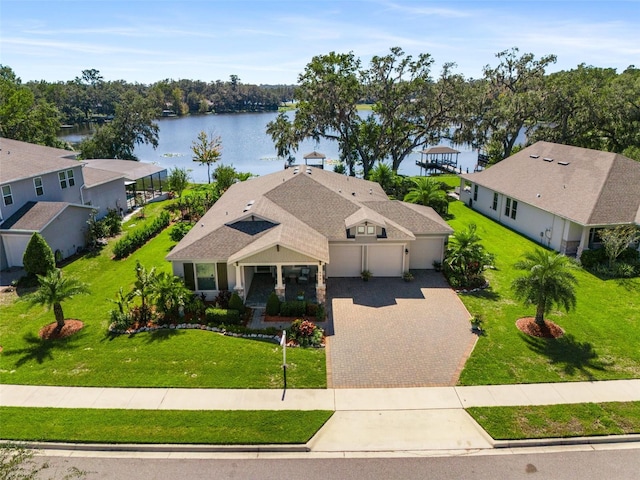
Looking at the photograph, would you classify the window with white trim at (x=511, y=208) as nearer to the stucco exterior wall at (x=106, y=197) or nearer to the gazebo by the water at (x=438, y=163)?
the gazebo by the water at (x=438, y=163)

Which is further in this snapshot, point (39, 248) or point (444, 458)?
point (39, 248)

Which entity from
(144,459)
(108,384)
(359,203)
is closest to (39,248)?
(108,384)

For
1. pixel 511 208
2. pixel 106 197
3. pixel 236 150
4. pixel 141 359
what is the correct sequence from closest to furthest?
pixel 141 359, pixel 511 208, pixel 106 197, pixel 236 150

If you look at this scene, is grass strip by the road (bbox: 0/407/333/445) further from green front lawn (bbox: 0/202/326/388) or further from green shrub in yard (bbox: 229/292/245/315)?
green shrub in yard (bbox: 229/292/245/315)

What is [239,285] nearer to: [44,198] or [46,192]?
[44,198]

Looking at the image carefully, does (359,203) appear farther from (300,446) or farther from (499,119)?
(499,119)

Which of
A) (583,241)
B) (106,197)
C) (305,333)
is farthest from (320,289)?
(106,197)

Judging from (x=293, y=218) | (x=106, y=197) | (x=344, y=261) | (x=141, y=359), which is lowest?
(x=141, y=359)
